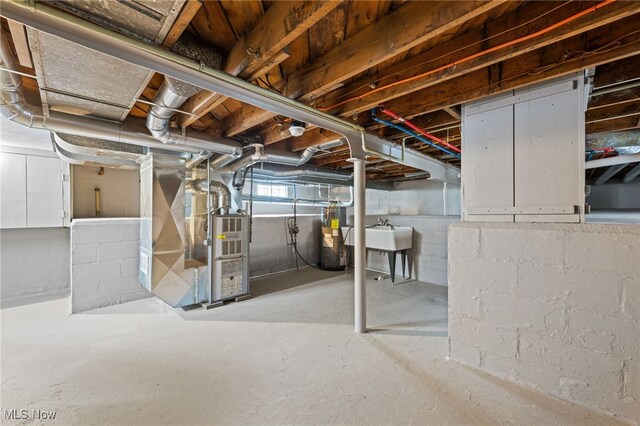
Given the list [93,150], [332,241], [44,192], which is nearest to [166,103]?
[93,150]

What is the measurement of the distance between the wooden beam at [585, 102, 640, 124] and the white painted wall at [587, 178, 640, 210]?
146 inches

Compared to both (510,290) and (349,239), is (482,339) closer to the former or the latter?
(510,290)

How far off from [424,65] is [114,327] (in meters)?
3.50

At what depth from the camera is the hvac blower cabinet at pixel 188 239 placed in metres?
2.86

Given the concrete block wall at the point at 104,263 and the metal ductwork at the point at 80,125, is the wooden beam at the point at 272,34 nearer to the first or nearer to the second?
the metal ductwork at the point at 80,125

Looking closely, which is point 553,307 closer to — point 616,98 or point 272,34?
point 616,98

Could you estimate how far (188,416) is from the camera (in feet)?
4.83

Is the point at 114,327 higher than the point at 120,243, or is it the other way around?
the point at 120,243

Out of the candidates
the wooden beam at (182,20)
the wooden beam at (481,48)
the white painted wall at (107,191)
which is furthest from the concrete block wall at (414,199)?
the wooden beam at (182,20)

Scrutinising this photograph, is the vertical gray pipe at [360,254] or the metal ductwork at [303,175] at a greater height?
the metal ductwork at [303,175]

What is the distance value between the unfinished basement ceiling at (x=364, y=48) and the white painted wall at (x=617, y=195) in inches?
151

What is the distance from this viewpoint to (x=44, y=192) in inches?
127

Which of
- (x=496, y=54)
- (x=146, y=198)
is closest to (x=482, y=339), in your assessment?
(x=496, y=54)

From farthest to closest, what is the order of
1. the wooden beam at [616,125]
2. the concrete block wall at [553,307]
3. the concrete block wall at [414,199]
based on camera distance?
1. the concrete block wall at [414,199]
2. the wooden beam at [616,125]
3. the concrete block wall at [553,307]
